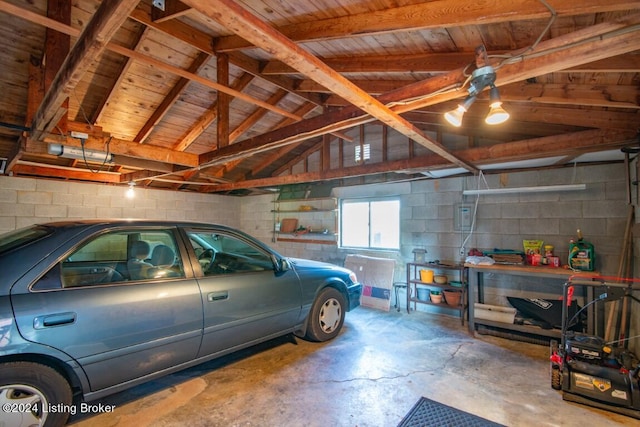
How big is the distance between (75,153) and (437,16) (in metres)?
3.47

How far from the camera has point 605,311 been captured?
3.34 meters

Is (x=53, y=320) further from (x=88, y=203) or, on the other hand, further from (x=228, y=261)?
(x=88, y=203)

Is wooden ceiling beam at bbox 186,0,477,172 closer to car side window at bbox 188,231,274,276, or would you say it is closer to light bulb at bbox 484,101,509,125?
light bulb at bbox 484,101,509,125

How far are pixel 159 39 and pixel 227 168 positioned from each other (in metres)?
2.72

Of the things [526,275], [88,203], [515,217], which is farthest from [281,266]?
[88,203]

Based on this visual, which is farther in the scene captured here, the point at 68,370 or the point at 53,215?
the point at 53,215

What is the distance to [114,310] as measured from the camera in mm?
1861

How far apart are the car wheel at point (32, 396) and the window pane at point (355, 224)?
436 cm

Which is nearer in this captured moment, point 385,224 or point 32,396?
point 32,396

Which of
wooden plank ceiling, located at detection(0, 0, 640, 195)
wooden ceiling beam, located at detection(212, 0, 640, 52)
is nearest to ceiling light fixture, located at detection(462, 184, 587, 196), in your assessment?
wooden plank ceiling, located at detection(0, 0, 640, 195)

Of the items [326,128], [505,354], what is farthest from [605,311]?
[326,128]

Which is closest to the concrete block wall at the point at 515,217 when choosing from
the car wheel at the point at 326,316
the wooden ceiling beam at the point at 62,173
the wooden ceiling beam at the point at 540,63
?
the car wheel at the point at 326,316

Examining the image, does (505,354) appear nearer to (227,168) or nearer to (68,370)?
(68,370)

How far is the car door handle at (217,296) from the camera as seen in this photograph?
2289 mm
